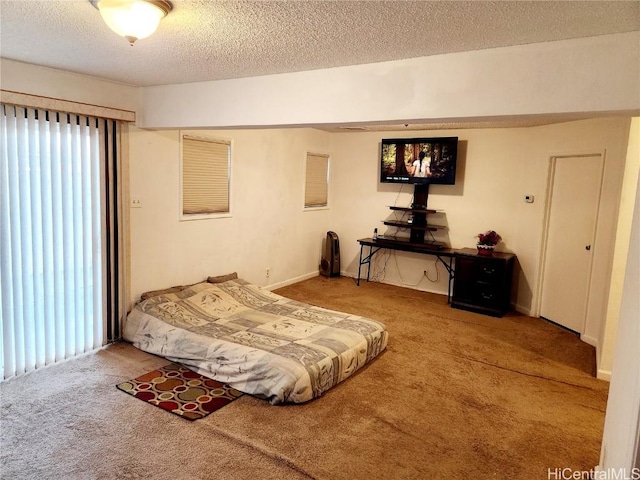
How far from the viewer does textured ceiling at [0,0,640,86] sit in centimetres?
183

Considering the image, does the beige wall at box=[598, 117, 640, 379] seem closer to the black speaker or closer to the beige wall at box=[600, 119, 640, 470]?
the beige wall at box=[600, 119, 640, 470]

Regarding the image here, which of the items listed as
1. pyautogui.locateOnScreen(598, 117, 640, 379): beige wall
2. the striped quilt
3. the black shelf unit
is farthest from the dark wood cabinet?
the striped quilt

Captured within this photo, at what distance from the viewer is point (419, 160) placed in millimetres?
6031

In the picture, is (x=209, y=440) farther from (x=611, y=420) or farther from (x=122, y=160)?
(x=122, y=160)

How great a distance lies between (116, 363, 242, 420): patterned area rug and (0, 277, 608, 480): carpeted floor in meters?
0.08

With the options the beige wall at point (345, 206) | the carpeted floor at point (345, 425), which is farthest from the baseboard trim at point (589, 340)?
the carpeted floor at point (345, 425)

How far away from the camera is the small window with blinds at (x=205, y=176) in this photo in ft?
15.0

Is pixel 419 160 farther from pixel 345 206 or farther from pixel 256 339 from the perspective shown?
pixel 256 339

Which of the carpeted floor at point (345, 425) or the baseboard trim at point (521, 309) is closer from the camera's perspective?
the carpeted floor at point (345, 425)

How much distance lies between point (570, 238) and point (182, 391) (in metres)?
4.39

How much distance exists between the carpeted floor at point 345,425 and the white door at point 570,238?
93 cm

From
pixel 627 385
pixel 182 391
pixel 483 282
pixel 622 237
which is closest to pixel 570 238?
pixel 483 282

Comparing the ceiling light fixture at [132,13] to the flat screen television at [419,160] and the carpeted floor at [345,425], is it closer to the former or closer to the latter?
the carpeted floor at [345,425]

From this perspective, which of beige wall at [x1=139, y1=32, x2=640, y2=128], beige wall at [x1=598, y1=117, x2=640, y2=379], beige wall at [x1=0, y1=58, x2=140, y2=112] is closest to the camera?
beige wall at [x1=139, y1=32, x2=640, y2=128]
